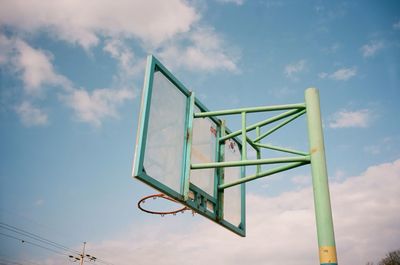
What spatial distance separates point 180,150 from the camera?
4.77m

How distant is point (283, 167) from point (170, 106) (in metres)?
1.74

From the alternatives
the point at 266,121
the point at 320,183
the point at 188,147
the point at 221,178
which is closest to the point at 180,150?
the point at 188,147

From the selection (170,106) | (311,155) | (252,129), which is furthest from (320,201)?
(170,106)

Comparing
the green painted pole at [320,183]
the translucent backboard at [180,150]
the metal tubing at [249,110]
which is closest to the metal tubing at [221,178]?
the translucent backboard at [180,150]

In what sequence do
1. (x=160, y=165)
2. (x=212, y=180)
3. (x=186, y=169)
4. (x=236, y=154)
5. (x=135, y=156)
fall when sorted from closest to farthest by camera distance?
1. (x=135, y=156)
2. (x=160, y=165)
3. (x=186, y=169)
4. (x=212, y=180)
5. (x=236, y=154)

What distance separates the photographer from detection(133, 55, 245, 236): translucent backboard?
4195 mm

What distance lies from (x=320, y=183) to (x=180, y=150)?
1830 millimetres

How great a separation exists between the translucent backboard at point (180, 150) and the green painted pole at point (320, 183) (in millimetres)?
1591

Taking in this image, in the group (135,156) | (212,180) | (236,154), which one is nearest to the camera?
(135,156)

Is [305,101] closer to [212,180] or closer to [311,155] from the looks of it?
[311,155]

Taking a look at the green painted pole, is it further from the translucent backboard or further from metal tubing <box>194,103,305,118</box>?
the translucent backboard

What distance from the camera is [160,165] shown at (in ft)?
14.2

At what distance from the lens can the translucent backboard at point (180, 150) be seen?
4.20 metres

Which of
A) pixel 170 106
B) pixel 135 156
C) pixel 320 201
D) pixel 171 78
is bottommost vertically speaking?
pixel 320 201
